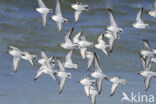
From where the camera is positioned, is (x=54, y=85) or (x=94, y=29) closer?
→ (x=94, y=29)

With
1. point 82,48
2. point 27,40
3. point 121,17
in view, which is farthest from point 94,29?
point 82,48

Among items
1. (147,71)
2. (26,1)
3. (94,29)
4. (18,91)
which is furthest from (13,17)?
(147,71)

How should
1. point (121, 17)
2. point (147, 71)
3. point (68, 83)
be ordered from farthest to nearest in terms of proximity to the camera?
point (68, 83) → point (121, 17) → point (147, 71)

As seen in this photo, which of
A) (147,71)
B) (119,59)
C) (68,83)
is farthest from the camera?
(68,83)

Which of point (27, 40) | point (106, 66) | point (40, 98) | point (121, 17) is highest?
point (121, 17)

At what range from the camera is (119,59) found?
3456 cm

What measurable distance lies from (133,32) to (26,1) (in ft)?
24.4

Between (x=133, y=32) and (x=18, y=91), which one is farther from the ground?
(x=133, y=32)

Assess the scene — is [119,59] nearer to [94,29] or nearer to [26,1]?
[94,29]

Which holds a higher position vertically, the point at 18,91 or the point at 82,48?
the point at 82,48

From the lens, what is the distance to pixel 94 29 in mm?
32219

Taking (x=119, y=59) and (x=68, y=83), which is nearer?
(x=119, y=59)

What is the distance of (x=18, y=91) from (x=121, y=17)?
10894mm

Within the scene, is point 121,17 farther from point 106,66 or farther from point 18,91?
point 18,91
